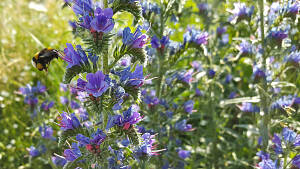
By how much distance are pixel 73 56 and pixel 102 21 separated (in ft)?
0.72

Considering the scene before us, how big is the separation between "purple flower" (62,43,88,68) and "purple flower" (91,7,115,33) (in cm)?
16

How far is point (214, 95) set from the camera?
327 cm

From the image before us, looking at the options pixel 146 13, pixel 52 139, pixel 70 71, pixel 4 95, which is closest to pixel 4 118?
pixel 4 95

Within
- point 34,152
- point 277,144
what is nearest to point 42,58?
point 34,152

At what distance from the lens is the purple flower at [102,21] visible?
147 cm

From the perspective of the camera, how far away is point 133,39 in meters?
1.64

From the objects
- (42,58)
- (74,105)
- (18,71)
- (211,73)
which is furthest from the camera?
(18,71)

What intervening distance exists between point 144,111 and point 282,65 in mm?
1140

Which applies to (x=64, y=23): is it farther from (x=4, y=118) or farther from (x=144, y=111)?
(x=144, y=111)

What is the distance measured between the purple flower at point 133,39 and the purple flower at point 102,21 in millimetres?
137

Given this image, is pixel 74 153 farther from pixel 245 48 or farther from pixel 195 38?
pixel 245 48

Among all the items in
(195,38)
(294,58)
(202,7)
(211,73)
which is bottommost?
(211,73)

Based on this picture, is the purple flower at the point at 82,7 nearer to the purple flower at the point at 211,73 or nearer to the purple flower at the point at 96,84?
A: the purple flower at the point at 96,84

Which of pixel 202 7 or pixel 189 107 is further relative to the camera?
pixel 202 7
